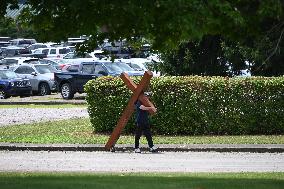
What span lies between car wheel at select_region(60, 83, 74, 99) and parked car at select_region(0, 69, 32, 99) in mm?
3312

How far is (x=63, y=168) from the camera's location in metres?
18.4

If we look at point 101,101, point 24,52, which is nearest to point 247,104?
point 101,101

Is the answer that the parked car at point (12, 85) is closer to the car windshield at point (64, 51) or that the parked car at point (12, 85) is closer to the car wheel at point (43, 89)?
the car wheel at point (43, 89)

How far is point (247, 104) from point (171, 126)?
2259 millimetres

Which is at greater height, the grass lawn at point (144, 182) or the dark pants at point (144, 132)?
the grass lawn at point (144, 182)

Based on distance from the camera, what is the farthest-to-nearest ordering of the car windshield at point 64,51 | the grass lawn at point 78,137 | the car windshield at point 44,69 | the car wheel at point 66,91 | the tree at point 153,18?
the car windshield at point 64,51 < the car windshield at point 44,69 < the car wheel at point 66,91 < the grass lawn at point 78,137 < the tree at point 153,18

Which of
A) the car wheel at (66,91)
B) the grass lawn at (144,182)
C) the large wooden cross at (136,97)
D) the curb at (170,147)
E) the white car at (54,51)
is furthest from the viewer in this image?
the white car at (54,51)

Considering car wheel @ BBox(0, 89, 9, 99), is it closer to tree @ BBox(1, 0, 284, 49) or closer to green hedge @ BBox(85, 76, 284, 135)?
green hedge @ BBox(85, 76, 284, 135)

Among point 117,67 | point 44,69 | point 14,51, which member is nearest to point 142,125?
point 117,67

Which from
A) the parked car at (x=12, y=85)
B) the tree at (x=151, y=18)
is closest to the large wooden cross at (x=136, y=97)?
the tree at (x=151, y=18)

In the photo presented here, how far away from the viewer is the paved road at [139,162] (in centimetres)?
1819

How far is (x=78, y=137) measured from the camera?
25516 mm

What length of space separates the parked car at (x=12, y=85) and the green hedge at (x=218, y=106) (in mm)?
20746

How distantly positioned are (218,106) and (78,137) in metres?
4.08
